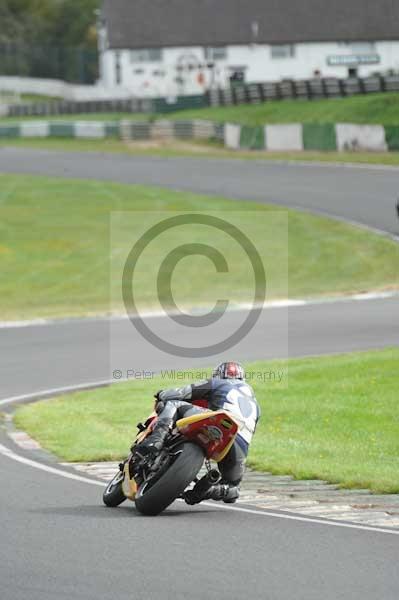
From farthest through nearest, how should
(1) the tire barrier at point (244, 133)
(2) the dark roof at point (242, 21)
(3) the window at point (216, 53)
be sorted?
1. (3) the window at point (216, 53)
2. (2) the dark roof at point (242, 21)
3. (1) the tire barrier at point (244, 133)

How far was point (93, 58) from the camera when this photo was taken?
117 m

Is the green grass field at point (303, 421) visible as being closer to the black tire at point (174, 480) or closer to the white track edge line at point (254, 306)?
the black tire at point (174, 480)

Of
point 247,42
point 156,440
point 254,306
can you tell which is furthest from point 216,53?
point 156,440

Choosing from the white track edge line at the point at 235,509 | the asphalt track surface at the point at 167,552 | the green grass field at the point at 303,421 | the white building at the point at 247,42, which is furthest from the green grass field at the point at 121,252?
the white building at the point at 247,42

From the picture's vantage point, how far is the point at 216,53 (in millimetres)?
96500

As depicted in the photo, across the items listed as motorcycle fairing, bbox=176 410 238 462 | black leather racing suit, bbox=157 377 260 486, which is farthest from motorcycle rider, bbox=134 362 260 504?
motorcycle fairing, bbox=176 410 238 462

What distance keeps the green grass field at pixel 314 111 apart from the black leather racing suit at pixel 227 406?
44.9m

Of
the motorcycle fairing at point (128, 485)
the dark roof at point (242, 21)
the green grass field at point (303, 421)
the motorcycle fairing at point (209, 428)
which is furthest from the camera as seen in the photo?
the dark roof at point (242, 21)

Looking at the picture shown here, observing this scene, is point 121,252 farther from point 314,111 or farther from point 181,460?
point 314,111

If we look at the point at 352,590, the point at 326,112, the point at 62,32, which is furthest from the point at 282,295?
the point at 62,32

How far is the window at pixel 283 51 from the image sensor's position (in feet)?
314

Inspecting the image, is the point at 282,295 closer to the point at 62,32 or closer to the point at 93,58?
the point at 93,58

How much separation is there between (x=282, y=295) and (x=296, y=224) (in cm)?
977

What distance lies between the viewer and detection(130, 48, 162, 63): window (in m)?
97.2
